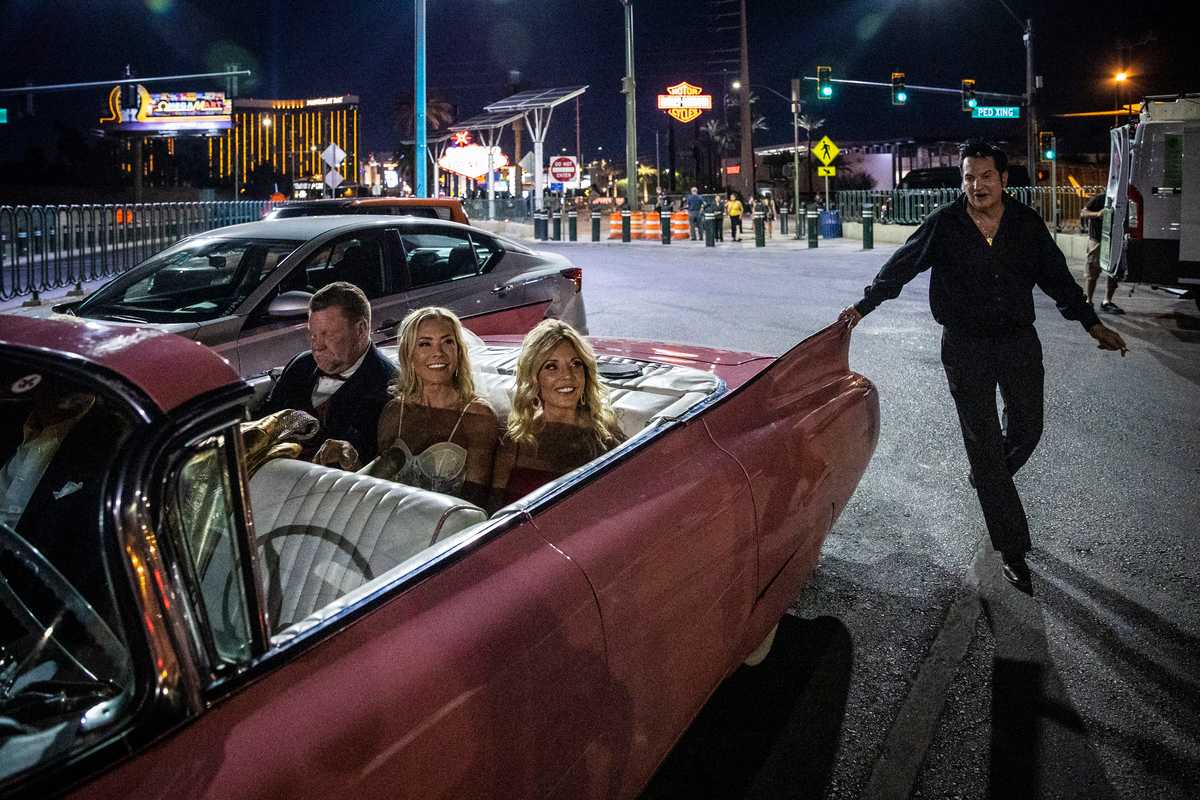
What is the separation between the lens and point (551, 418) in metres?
3.52

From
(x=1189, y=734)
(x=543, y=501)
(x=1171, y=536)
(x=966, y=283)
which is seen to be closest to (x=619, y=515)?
(x=543, y=501)

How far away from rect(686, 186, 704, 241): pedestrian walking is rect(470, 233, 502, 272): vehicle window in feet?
94.7

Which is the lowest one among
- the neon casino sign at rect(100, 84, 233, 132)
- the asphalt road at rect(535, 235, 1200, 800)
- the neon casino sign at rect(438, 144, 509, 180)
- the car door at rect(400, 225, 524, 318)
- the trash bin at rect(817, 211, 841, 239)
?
the asphalt road at rect(535, 235, 1200, 800)

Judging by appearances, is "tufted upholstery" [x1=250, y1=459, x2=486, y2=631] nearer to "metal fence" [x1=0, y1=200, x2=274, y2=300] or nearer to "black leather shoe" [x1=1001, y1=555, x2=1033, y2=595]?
"black leather shoe" [x1=1001, y1=555, x2=1033, y2=595]

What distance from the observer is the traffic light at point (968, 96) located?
37.3m

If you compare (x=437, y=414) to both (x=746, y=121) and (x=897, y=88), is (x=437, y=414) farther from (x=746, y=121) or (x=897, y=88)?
(x=746, y=121)

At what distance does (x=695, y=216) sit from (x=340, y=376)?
33498mm

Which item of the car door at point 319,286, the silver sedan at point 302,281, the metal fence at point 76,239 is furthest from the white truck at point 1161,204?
the metal fence at point 76,239

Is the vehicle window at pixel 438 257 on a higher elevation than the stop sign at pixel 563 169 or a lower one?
lower

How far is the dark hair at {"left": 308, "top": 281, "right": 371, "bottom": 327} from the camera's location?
4.24m

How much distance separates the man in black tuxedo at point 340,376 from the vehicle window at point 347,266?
6.76ft

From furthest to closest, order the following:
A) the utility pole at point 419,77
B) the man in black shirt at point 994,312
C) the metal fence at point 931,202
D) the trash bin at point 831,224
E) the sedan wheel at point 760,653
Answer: the trash bin at point 831,224
the metal fence at point 931,202
the utility pole at point 419,77
the man in black shirt at point 994,312
the sedan wheel at point 760,653

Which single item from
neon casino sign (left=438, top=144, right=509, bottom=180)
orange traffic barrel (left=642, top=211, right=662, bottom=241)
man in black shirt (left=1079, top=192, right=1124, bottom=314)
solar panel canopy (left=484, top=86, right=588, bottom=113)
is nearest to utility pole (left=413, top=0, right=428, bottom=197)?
man in black shirt (left=1079, top=192, right=1124, bottom=314)

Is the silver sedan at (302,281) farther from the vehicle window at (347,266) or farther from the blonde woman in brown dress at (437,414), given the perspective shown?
the blonde woman in brown dress at (437,414)
